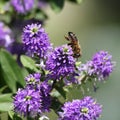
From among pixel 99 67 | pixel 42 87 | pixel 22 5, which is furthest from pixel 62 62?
pixel 22 5

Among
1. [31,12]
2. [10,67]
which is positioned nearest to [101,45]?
[31,12]

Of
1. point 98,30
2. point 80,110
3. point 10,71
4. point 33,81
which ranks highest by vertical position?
point 98,30

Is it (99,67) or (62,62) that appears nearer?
(62,62)

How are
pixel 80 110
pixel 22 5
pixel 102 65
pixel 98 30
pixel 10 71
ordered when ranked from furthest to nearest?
pixel 98 30 → pixel 22 5 → pixel 10 71 → pixel 102 65 → pixel 80 110

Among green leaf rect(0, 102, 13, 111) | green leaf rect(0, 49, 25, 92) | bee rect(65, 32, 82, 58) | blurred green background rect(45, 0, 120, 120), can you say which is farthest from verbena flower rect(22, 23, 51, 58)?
blurred green background rect(45, 0, 120, 120)

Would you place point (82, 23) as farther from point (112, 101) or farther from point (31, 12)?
point (31, 12)

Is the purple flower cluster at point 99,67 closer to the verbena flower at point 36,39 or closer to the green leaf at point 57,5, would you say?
the verbena flower at point 36,39

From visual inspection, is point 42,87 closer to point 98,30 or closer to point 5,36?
point 5,36
